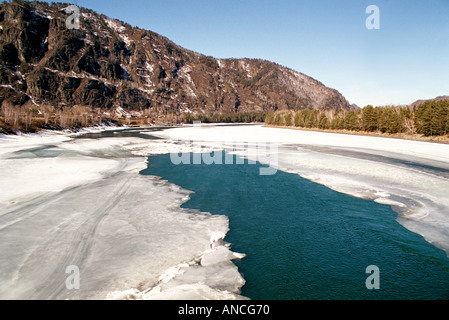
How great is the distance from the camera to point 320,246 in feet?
26.7

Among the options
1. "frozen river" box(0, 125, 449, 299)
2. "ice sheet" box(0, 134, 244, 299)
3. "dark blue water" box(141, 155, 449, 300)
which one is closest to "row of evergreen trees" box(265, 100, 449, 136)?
"frozen river" box(0, 125, 449, 299)

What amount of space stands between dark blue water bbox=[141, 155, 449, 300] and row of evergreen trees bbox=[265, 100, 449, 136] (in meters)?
42.8

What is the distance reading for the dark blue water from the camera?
20.3ft

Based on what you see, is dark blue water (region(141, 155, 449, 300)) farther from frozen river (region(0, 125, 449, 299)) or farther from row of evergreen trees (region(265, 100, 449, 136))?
row of evergreen trees (region(265, 100, 449, 136))

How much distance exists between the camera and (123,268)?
21.6 feet

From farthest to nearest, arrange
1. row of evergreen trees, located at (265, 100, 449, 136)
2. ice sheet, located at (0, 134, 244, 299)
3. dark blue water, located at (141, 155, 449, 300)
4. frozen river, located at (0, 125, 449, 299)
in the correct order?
1. row of evergreen trees, located at (265, 100, 449, 136)
2. dark blue water, located at (141, 155, 449, 300)
3. frozen river, located at (0, 125, 449, 299)
4. ice sheet, located at (0, 134, 244, 299)

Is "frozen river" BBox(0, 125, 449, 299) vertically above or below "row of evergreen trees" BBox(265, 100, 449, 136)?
below

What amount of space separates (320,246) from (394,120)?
2175 inches

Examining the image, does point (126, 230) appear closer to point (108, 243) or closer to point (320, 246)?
point (108, 243)

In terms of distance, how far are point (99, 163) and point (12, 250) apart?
15.0 m

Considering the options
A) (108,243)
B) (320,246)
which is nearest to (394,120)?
(320,246)

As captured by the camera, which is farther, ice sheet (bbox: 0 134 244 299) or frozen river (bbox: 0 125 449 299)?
frozen river (bbox: 0 125 449 299)
